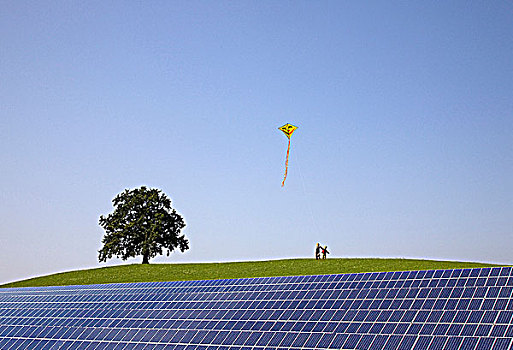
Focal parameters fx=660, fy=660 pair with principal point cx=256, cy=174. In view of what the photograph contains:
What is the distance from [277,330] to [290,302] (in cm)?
291

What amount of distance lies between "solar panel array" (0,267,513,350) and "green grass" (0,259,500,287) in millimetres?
23897

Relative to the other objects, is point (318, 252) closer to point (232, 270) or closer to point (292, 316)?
point (232, 270)

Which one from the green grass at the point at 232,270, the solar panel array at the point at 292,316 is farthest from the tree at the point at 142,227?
the solar panel array at the point at 292,316

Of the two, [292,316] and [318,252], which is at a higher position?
[292,316]

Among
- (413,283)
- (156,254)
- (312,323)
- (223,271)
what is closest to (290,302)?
(312,323)

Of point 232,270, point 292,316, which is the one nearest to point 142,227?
point 232,270

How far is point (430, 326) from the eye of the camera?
65.0 ft

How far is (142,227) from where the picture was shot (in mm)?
79938

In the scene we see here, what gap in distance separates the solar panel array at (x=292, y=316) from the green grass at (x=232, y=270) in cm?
2390

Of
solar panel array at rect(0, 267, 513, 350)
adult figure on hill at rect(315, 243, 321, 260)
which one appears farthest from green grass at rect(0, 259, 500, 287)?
solar panel array at rect(0, 267, 513, 350)

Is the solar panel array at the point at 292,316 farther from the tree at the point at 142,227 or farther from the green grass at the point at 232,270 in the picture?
the tree at the point at 142,227

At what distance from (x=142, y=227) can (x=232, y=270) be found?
77.2 ft

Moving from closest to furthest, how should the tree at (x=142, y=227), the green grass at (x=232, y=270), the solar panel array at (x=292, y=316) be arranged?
the solar panel array at (x=292, y=316)
the green grass at (x=232, y=270)
the tree at (x=142, y=227)

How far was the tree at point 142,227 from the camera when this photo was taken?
7919 cm
